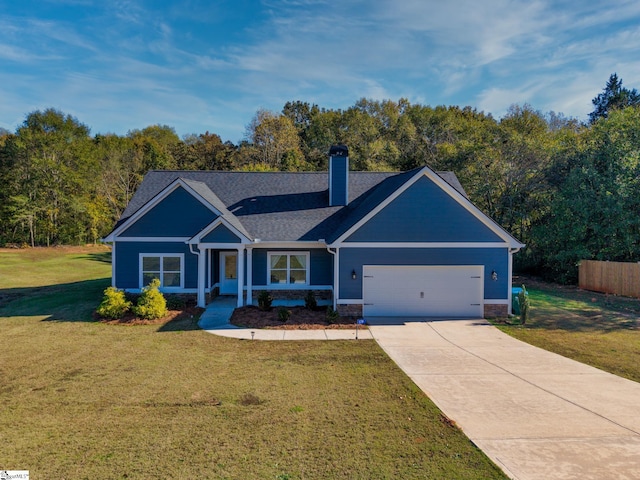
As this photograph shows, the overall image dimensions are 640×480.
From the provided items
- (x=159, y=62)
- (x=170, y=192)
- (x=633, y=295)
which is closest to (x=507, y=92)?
(x=633, y=295)

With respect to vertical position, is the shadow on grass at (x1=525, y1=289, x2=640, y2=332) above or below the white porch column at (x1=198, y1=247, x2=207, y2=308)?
below

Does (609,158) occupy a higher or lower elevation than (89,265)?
higher

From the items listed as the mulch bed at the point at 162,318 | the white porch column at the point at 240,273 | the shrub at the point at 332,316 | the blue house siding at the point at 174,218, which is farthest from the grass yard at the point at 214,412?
the blue house siding at the point at 174,218

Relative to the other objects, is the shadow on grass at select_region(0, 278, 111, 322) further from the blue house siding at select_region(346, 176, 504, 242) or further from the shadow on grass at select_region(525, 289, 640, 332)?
the shadow on grass at select_region(525, 289, 640, 332)

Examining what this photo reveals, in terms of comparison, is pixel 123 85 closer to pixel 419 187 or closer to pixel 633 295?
pixel 419 187

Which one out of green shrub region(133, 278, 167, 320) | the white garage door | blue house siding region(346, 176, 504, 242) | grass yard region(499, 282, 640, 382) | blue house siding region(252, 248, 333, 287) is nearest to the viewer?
grass yard region(499, 282, 640, 382)

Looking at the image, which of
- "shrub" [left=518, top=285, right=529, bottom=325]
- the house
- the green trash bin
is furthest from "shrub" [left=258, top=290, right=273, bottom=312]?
the green trash bin

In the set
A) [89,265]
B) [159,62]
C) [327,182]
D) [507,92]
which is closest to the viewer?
[327,182]
